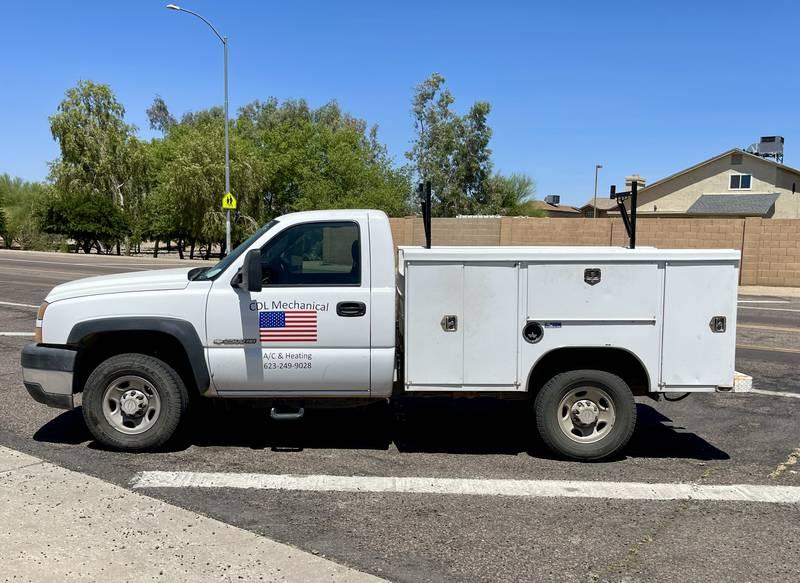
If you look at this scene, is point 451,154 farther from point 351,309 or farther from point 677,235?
point 351,309

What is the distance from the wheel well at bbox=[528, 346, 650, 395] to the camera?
5.73 meters

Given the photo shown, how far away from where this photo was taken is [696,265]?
5461mm

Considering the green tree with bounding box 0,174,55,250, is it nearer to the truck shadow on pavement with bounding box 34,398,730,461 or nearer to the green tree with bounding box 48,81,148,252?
the green tree with bounding box 48,81,148,252

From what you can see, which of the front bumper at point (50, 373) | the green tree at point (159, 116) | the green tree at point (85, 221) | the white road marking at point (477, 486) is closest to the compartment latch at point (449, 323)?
the white road marking at point (477, 486)

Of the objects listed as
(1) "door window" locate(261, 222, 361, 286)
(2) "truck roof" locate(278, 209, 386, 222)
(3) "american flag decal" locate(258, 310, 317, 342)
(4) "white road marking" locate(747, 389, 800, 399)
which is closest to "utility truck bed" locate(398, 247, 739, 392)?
(1) "door window" locate(261, 222, 361, 286)

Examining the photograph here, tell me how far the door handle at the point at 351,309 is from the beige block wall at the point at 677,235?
2250 centimetres

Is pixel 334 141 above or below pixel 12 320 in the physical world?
above

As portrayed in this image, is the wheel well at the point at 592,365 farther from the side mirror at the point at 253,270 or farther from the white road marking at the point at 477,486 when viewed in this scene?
the side mirror at the point at 253,270

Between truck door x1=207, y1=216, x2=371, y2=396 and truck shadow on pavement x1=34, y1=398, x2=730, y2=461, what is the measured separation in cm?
54

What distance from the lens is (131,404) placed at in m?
5.74

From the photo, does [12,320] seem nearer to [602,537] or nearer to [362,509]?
[362,509]

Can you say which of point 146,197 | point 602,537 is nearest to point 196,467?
point 602,537

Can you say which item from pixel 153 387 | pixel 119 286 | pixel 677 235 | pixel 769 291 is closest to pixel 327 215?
pixel 119 286

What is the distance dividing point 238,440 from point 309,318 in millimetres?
1492
